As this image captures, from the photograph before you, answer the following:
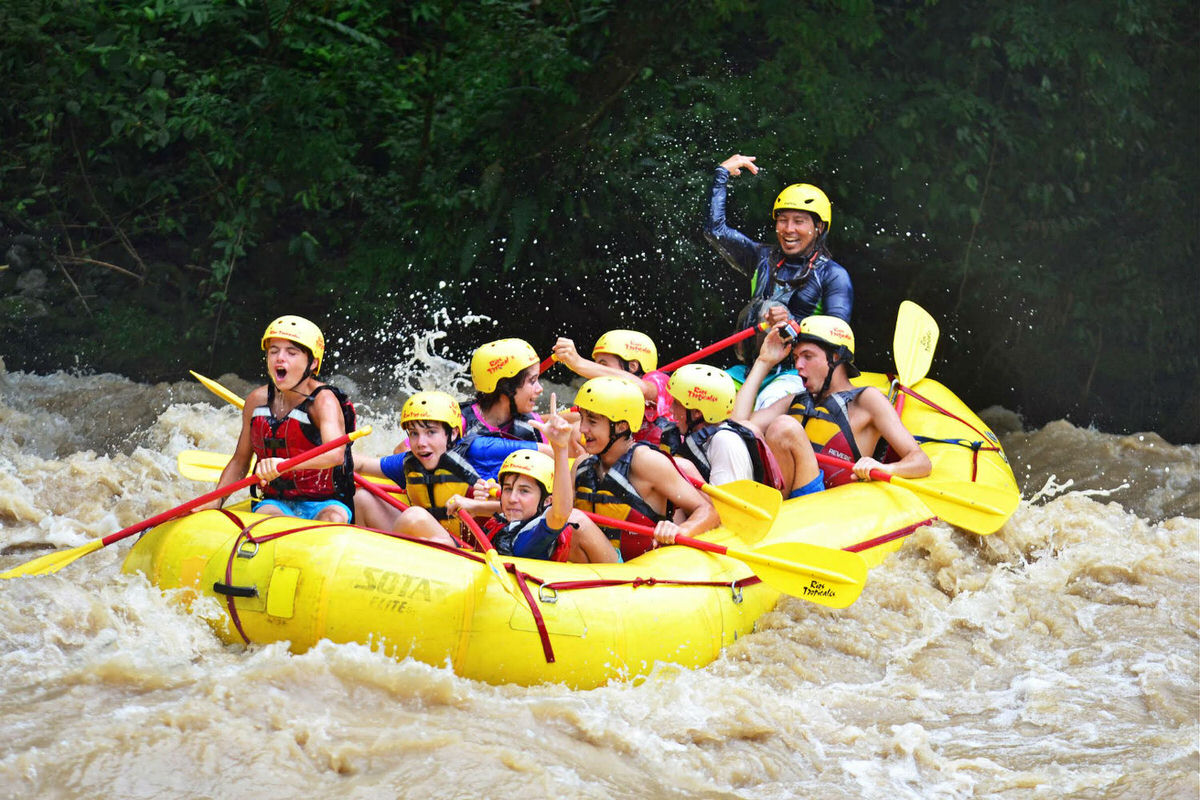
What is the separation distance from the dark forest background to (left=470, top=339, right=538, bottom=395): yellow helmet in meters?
3.80

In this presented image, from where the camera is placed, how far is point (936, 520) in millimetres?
5941

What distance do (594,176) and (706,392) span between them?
13.2 feet

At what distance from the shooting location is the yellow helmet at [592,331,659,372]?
6250 mm

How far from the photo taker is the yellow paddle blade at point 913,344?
7168 mm

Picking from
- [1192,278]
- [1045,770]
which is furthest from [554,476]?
[1192,278]

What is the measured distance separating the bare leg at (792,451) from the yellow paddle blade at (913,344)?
1413mm

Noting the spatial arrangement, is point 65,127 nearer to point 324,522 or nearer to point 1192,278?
point 324,522

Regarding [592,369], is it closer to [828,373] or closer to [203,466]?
[828,373]

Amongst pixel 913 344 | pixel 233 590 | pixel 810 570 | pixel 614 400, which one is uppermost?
pixel 913 344

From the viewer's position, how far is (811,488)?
5.89m

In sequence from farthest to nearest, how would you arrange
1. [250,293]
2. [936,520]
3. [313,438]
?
[250,293], [936,520], [313,438]

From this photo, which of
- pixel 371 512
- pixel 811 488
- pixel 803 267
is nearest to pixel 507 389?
pixel 371 512

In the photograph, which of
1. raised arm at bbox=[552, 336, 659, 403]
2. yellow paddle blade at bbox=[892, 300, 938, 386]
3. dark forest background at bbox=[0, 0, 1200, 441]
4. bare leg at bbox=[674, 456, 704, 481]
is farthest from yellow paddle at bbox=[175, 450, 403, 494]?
dark forest background at bbox=[0, 0, 1200, 441]

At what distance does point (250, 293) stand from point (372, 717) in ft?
20.8
